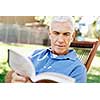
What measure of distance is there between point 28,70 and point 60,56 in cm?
24

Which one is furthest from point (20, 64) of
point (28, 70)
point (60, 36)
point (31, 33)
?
point (60, 36)

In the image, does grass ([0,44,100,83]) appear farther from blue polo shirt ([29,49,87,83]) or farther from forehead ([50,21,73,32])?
forehead ([50,21,73,32])

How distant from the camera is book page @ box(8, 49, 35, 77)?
3.48m

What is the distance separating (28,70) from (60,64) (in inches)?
8.9

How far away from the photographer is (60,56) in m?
3.53

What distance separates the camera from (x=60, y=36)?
11.5 ft

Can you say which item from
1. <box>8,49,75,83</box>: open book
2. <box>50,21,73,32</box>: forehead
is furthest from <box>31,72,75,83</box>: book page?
<box>50,21,73,32</box>: forehead

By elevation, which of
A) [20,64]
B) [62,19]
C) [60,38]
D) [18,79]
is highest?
[62,19]

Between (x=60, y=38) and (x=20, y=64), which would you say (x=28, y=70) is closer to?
(x=20, y=64)

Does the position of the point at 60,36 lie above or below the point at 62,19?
below

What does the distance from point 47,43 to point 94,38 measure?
33 cm

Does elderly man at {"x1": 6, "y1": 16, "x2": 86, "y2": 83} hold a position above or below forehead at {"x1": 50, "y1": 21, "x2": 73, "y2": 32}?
below
